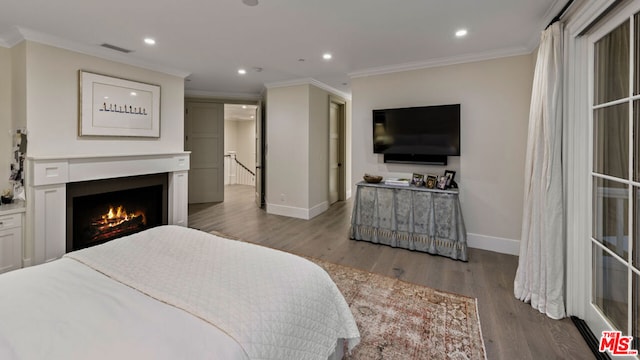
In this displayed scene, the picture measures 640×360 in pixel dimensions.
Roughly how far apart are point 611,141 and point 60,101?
5018 millimetres

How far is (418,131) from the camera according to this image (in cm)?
373

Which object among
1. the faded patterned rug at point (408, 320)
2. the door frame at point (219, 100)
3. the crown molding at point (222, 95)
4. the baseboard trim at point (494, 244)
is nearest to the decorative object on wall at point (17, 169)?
the door frame at point (219, 100)

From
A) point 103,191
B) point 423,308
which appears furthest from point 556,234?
point 103,191

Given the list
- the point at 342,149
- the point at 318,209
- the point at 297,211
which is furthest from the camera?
the point at 342,149

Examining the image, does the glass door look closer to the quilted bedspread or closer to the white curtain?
the white curtain

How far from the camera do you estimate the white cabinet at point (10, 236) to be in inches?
108

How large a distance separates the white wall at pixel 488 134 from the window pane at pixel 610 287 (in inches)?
58.4

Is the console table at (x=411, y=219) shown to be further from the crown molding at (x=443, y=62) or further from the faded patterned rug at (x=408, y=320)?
the crown molding at (x=443, y=62)

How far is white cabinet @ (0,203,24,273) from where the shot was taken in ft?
8.97

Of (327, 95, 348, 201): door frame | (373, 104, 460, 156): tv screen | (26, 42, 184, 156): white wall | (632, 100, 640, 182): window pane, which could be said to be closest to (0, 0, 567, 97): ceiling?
(26, 42, 184, 156): white wall

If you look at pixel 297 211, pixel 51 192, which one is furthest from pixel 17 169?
pixel 297 211

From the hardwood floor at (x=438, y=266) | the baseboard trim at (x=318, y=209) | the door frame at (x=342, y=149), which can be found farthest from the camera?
the door frame at (x=342, y=149)

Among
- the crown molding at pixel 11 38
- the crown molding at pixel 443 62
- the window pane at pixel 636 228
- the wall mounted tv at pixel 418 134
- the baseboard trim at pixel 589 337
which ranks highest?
the crown molding at pixel 443 62

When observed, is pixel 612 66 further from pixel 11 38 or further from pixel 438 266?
pixel 11 38
